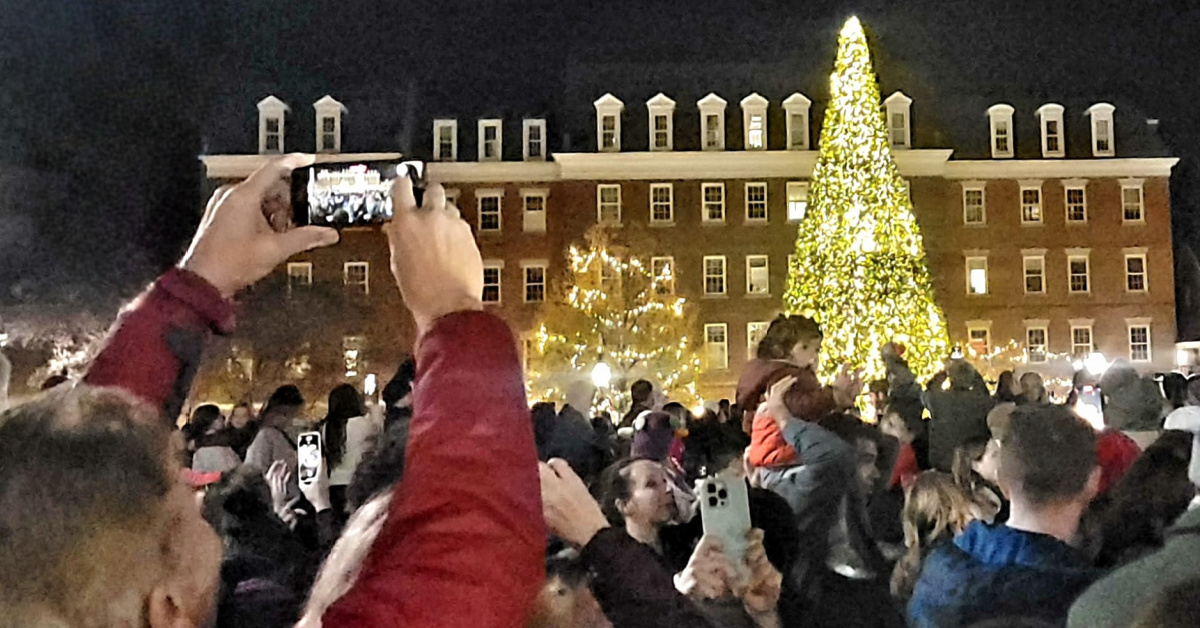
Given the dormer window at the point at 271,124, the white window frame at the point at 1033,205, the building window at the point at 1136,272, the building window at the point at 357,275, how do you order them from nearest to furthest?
the building window at the point at 357,275 < the dormer window at the point at 271,124 < the white window frame at the point at 1033,205 < the building window at the point at 1136,272

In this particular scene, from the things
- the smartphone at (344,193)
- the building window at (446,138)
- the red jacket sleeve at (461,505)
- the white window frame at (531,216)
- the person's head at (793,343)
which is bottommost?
the red jacket sleeve at (461,505)

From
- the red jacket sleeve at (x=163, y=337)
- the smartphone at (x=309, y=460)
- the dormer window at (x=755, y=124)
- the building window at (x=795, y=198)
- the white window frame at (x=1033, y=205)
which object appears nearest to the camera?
the red jacket sleeve at (x=163, y=337)

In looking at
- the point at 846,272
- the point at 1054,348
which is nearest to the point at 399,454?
the point at 846,272

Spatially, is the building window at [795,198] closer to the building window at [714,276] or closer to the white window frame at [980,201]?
the building window at [714,276]

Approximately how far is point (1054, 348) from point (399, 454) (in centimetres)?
3524

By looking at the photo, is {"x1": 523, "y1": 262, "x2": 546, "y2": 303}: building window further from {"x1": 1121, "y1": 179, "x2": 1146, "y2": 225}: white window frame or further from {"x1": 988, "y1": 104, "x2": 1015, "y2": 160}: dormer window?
{"x1": 1121, "y1": 179, "x2": 1146, "y2": 225}: white window frame

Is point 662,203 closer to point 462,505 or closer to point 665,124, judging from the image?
point 665,124

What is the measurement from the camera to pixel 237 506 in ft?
12.0

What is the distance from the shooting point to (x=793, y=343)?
501 centimetres

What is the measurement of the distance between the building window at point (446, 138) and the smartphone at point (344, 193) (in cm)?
3291

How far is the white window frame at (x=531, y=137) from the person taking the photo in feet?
114

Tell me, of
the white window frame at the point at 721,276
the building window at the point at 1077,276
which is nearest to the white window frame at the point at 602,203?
the white window frame at the point at 721,276

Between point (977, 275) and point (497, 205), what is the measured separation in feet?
45.5

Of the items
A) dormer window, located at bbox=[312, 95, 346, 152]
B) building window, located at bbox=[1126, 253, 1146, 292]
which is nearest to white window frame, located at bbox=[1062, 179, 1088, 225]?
building window, located at bbox=[1126, 253, 1146, 292]
